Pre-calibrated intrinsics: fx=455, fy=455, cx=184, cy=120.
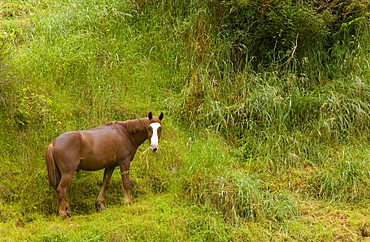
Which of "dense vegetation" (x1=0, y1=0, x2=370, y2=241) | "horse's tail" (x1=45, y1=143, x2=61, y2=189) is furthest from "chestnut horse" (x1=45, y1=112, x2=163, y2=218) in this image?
"dense vegetation" (x1=0, y1=0, x2=370, y2=241)

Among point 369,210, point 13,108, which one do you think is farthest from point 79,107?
point 369,210

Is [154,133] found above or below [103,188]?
above

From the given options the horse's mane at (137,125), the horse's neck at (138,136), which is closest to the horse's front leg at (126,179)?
the horse's neck at (138,136)

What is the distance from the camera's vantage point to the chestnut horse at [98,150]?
264 inches

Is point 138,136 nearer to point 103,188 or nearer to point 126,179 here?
point 126,179

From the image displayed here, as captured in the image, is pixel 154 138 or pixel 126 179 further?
pixel 126 179

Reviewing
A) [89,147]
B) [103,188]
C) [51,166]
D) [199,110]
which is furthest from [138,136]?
[199,110]

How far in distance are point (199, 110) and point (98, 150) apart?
2.71 metres

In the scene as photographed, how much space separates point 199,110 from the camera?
9.08m

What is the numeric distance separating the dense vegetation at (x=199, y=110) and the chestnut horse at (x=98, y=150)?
0.51m

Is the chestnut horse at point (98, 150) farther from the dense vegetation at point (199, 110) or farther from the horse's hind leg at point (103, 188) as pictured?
the dense vegetation at point (199, 110)

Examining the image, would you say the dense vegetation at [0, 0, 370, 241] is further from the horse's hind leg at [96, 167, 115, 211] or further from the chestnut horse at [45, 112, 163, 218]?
the chestnut horse at [45, 112, 163, 218]

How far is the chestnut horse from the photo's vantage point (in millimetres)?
6695

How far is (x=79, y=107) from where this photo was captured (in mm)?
8836
